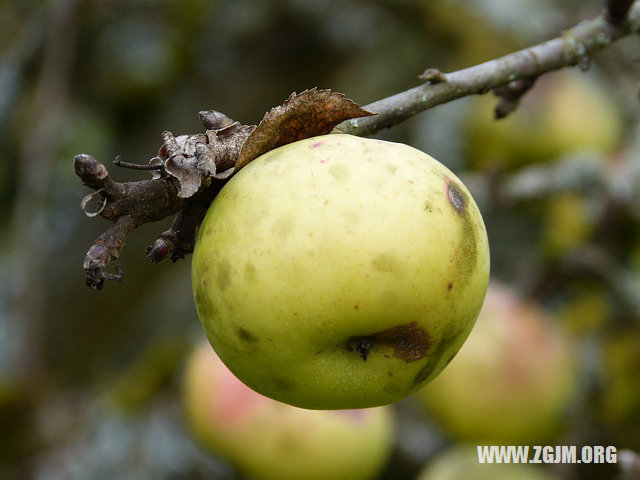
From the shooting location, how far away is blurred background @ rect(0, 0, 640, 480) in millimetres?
1559

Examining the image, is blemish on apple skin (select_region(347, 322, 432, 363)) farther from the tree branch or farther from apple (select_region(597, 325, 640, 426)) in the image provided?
apple (select_region(597, 325, 640, 426))

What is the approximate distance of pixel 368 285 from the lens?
1.96 ft

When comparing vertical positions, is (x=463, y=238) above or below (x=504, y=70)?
below

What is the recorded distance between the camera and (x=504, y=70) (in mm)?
747

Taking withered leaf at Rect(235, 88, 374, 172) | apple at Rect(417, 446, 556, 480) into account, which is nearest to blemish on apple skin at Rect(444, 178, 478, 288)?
withered leaf at Rect(235, 88, 374, 172)

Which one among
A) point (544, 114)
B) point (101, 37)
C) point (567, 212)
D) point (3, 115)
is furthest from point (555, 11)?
point (3, 115)

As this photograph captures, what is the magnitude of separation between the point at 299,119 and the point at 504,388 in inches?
36.3

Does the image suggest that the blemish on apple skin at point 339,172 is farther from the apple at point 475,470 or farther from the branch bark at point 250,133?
the apple at point 475,470

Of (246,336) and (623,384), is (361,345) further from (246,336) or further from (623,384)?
(623,384)

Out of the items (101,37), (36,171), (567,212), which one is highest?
(101,37)

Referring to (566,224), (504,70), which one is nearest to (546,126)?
(566,224)

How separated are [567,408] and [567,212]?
1.32ft

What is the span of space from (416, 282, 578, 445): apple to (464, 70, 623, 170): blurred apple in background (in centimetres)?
40

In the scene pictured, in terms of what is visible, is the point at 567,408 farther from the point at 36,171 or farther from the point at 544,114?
the point at 36,171
